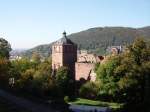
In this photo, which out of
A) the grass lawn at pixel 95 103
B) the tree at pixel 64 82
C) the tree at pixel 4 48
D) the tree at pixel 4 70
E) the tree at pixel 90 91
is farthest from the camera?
the tree at pixel 4 48

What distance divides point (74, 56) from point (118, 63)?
27635mm

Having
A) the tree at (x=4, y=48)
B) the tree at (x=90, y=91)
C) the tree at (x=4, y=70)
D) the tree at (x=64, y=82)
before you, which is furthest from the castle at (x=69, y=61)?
the tree at (x=4, y=70)

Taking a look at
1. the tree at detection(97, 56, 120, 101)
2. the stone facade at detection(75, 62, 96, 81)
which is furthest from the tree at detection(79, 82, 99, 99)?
the stone facade at detection(75, 62, 96, 81)

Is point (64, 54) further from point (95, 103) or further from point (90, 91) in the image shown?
point (95, 103)

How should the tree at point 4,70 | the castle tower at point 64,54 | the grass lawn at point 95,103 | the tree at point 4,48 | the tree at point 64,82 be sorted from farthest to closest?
the castle tower at point 64,54
the tree at point 4,48
the tree at point 64,82
the tree at point 4,70
the grass lawn at point 95,103

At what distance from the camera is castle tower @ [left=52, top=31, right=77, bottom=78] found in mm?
74250

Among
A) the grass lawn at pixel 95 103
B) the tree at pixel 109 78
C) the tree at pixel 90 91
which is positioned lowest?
the grass lawn at pixel 95 103

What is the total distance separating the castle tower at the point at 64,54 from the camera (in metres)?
74.2

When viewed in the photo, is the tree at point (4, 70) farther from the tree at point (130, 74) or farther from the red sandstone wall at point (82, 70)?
the red sandstone wall at point (82, 70)

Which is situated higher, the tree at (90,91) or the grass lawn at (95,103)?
the tree at (90,91)

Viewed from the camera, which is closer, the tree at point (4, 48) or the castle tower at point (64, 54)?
the tree at point (4, 48)

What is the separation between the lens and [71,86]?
64938mm

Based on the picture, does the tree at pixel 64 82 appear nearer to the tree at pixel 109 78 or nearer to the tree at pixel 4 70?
the tree at pixel 4 70

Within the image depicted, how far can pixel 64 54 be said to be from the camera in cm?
7475
